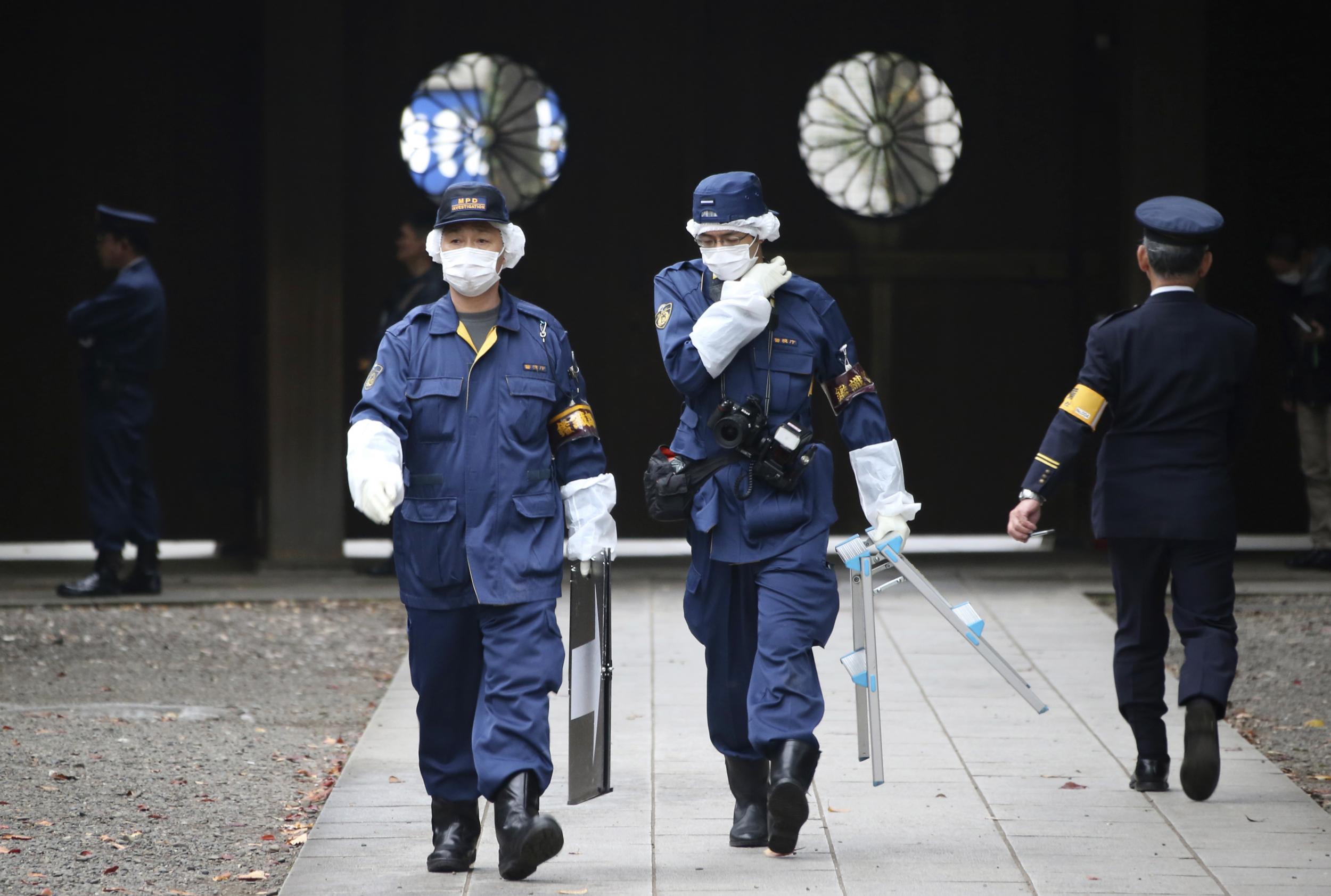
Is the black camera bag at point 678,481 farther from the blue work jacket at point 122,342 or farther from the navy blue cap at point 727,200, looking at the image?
the blue work jacket at point 122,342

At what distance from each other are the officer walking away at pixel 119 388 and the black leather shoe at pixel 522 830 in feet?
18.6

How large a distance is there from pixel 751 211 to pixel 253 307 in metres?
A: 6.61

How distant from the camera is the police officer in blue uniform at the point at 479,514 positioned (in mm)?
4645

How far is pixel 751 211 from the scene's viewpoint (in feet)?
16.3

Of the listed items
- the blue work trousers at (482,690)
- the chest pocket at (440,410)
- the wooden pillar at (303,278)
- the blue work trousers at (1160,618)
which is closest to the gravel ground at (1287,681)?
the blue work trousers at (1160,618)

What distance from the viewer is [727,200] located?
4926mm

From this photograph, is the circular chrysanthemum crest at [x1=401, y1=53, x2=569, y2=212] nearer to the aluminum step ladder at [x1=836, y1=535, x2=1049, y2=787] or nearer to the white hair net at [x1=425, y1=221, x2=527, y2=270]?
the white hair net at [x1=425, y1=221, x2=527, y2=270]

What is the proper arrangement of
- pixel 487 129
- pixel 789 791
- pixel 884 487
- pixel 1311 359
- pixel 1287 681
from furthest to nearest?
pixel 487 129 → pixel 1311 359 → pixel 1287 681 → pixel 884 487 → pixel 789 791

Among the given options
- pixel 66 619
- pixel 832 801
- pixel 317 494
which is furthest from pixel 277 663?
pixel 832 801

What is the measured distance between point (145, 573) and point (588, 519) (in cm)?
566

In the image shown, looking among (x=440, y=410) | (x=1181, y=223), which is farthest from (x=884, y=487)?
(x=1181, y=223)

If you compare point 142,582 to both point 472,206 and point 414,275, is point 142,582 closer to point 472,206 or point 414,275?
point 414,275

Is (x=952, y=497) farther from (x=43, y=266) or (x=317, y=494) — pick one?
(x=43, y=266)

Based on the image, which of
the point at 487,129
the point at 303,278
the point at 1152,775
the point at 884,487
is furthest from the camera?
the point at 487,129
